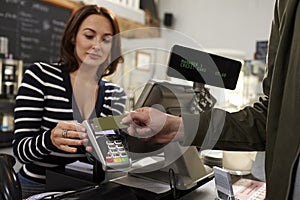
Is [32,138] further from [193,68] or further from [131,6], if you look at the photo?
[131,6]

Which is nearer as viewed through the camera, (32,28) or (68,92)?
(68,92)

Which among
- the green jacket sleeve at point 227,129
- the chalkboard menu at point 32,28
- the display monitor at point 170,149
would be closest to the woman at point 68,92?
the display monitor at point 170,149

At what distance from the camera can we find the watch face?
2.39 feet

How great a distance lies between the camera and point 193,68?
0.75 m

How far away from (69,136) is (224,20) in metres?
3.49

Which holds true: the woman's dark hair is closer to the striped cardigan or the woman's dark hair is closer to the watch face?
the striped cardigan

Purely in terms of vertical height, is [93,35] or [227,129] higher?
[93,35]

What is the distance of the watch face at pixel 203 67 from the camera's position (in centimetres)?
73

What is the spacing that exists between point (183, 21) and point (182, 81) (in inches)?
142

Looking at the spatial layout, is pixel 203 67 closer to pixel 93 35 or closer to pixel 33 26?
pixel 93 35

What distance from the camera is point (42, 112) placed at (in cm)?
126

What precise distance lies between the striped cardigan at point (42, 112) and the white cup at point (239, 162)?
0.42 metres

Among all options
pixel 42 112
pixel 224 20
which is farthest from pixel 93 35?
pixel 224 20

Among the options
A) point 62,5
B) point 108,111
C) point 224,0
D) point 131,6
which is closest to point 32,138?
point 108,111
